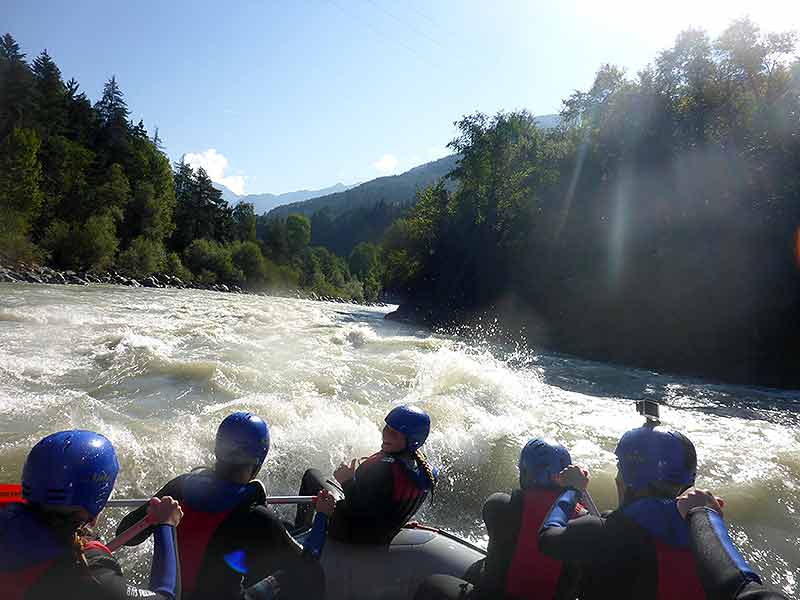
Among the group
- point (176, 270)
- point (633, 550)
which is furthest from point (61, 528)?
point (176, 270)

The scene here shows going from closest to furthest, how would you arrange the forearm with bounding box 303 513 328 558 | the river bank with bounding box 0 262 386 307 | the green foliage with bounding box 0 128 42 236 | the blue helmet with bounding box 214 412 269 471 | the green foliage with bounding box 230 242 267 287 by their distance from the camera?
the blue helmet with bounding box 214 412 269 471 < the forearm with bounding box 303 513 328 558 < the river bank with bounding box 0 262 386 307 < the green foliage with bounding box 0 128 42 236 < the green foliage with bounding box 230 242 267 287

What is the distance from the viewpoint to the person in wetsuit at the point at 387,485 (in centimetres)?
320

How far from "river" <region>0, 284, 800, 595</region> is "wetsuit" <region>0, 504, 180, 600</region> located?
8.94 feet

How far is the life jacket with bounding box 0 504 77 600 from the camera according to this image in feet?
5.65

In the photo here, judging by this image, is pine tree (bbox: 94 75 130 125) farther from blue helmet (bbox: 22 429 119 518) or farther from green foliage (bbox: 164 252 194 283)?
blue helmet (bbox: 22 429 119 518)

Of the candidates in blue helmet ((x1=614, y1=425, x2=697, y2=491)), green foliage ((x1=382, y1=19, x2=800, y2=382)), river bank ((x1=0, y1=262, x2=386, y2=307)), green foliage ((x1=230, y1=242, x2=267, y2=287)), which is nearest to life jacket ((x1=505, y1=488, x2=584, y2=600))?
blue helmet ((x1=614, y1=425, x2=697, y2=491))

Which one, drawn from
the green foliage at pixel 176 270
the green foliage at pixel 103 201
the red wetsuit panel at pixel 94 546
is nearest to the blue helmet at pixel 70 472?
the red wetsuit panel at pixel 94 546

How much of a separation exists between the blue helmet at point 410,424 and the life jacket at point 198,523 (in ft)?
3.41

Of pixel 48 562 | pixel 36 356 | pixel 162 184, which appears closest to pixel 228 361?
pixel 36 356

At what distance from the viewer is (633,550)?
2105mm

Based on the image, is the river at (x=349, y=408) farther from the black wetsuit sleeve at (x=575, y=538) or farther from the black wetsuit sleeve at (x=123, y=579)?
the black wetsuit sleeve at (x=575, y=538)

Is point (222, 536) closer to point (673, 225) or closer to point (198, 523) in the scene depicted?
point (198, 523)

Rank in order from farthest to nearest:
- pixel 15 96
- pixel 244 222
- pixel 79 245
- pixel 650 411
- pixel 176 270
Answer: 1. pixel 244 222
2. pixel 176 270
3. pixel 15 96
4. pixel 79 245
5. pixel 650 411

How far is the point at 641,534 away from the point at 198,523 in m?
2.07
